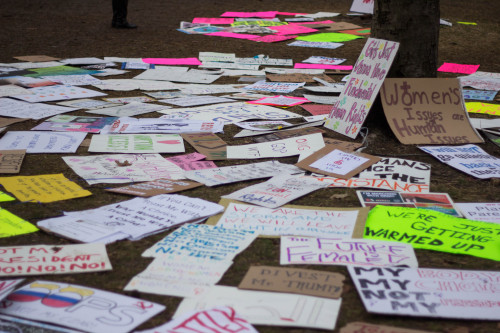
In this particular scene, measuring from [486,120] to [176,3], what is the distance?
24.4 ft

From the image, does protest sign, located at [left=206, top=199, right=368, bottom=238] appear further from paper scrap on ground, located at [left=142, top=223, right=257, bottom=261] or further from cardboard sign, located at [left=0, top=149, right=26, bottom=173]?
cardboard sign, located at [left=0, top=149, right=26, bottom=173]

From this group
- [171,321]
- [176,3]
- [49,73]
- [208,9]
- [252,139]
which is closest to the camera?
[171,321]

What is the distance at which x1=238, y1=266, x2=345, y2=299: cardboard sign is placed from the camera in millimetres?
1799

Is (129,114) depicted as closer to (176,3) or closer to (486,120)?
(486,120)

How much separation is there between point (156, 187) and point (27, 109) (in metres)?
1.62

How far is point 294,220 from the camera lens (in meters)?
2.33

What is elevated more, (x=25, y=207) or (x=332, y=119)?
(x=332, y=119)

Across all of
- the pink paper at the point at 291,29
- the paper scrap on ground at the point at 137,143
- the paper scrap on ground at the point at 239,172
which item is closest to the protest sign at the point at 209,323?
the paper scrap on ground at the point at 239,172

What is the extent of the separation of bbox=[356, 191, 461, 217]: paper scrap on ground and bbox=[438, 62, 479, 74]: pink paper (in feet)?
9.92

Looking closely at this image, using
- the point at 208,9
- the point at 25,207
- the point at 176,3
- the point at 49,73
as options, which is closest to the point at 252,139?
Result: the point at 25,207

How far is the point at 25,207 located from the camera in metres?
2.43

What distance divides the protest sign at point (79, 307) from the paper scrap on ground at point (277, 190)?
858mm

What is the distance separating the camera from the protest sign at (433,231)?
2.11m

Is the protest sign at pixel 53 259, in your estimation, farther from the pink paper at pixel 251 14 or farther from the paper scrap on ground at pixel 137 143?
the pink paper at pixel 251 14
